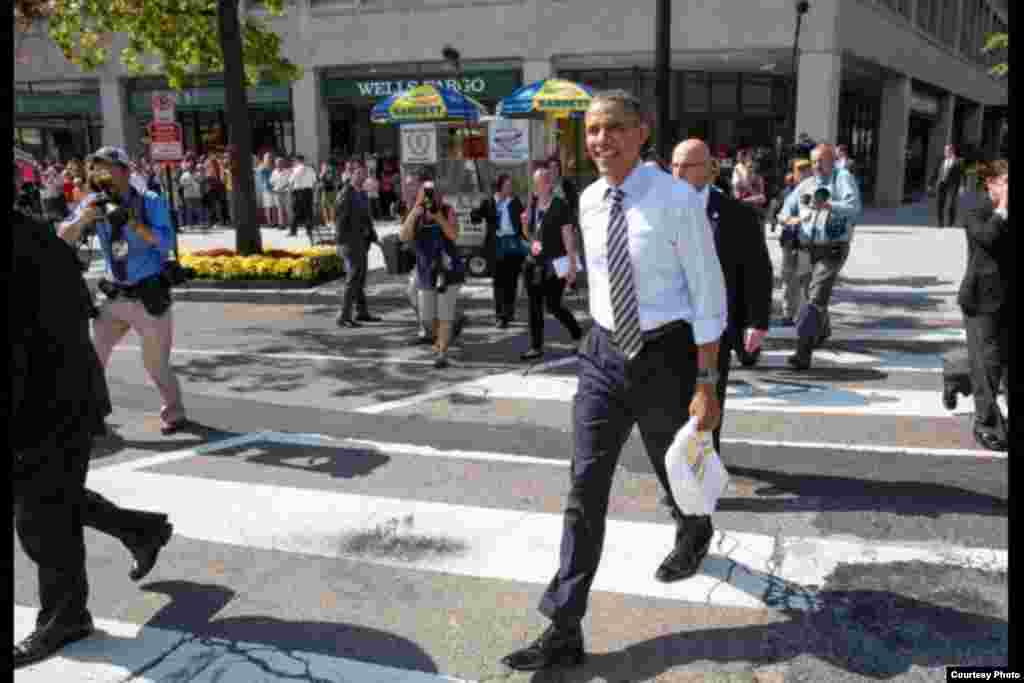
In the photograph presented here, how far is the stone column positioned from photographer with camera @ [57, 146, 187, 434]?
21.8 meters

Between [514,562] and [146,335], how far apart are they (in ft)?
11.5

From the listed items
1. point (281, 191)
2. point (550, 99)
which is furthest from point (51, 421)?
point (281, 191)

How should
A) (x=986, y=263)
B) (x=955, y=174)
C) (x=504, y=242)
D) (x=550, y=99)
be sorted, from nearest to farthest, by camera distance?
(x=986, y=263) → (x=504, y=242) → (x=550, y=99) → (x=955, y=174)

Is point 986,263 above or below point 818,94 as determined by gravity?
below

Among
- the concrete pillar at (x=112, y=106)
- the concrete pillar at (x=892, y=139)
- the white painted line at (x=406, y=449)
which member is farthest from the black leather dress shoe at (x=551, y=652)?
the concrete pillar at (x=112, y=106)

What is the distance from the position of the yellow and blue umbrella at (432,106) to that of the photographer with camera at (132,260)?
9955mm

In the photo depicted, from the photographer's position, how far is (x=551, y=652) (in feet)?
11.0

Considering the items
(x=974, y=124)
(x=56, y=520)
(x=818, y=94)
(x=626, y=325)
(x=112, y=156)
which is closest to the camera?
(x=626, y=325)

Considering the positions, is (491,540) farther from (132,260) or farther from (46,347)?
(132,260)

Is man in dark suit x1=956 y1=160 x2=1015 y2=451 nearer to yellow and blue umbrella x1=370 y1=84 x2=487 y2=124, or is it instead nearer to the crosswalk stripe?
the crosswalk stripe

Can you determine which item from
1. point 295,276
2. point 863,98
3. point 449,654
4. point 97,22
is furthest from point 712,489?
point 863,98

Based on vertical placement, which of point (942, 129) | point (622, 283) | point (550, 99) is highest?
point (942, 129)

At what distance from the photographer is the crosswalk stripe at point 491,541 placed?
4.01 metres

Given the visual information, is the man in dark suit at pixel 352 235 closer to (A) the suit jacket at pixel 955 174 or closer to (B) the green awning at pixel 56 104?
(A) the suit jacket at pixel 955 174
